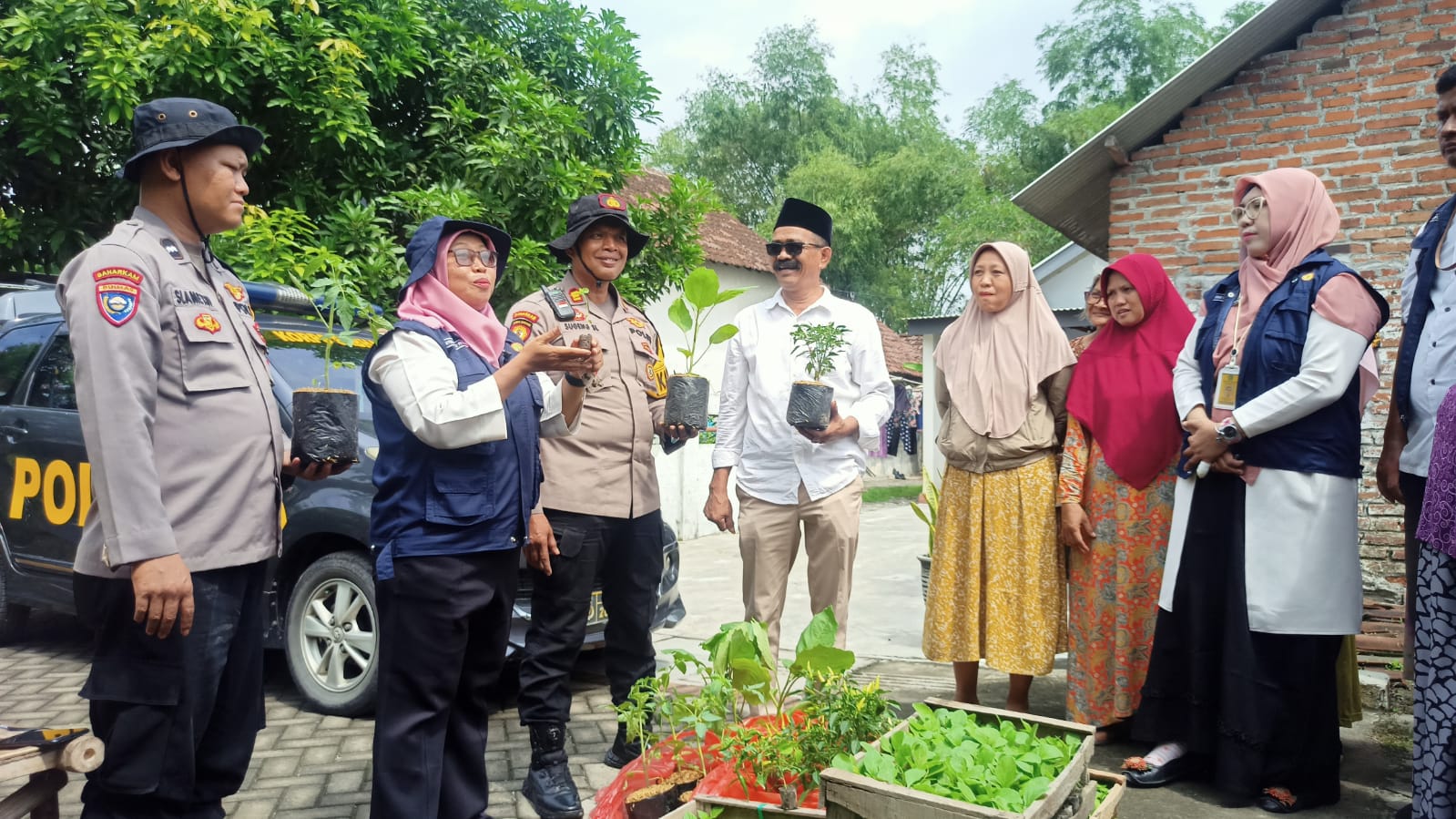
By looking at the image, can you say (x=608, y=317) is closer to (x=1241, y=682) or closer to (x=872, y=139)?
(x=1241, y=682)

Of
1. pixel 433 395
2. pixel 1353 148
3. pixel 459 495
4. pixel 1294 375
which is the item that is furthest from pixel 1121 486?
pixel 1353 148

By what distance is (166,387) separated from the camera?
2217 mm

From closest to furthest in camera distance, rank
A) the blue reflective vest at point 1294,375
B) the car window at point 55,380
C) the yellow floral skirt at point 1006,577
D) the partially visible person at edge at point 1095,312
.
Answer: the blue reflective vest at point 1294,375 < the yellow floral skirt at point 1006,577 < the partially visible person at edge at point 1095,312 < the car window at point 55,380

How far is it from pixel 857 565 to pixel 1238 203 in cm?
667

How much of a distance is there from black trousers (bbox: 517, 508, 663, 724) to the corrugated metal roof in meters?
3.93

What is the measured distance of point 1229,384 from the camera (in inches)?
130

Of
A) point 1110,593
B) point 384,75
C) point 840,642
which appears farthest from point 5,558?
point 1110,593

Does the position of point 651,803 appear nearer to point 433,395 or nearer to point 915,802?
point 915,802

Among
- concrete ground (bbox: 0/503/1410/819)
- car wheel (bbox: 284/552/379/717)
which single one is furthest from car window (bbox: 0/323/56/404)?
car wheel (bbox: 284/552/379/717)

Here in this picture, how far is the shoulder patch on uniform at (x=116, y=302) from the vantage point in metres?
2.09

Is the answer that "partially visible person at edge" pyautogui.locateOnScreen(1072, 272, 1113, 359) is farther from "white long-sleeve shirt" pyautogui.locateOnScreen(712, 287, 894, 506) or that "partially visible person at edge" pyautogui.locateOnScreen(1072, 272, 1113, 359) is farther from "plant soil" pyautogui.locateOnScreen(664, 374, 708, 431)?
"plant soil" pyautogui.locateOnScreen(664, 374, 708, 431)

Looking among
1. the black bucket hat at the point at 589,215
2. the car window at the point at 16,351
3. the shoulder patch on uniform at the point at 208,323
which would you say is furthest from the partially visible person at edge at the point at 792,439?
the car window at the point at 16,351

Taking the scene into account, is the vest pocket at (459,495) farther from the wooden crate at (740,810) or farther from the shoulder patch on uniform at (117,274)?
the wooden crate at (740,810)

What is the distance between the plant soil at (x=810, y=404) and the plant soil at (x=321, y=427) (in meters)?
1.51
